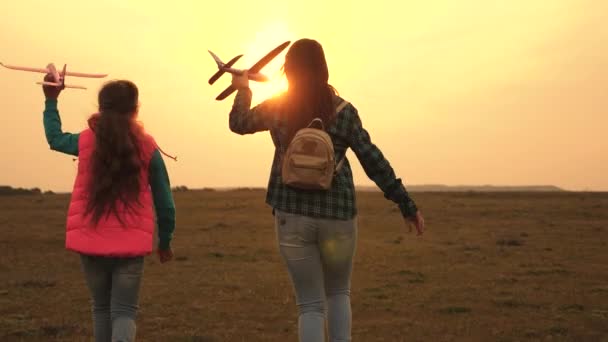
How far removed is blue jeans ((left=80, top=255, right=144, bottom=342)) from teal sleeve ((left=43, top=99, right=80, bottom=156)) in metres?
0.71

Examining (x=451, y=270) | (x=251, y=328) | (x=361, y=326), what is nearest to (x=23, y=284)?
(x=251, y=328)

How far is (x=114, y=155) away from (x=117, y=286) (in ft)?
2.71

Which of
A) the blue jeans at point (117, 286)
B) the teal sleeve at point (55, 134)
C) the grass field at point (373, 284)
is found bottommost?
the grass field at point (373, 284)

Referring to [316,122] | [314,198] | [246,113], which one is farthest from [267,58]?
[314,198]

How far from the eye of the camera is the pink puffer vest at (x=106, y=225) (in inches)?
205

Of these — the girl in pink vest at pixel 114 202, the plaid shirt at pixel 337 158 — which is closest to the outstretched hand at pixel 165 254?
the girl in pink vest at pixel 114 202

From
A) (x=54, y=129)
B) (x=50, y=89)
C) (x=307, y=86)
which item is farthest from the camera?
(x=50, y=89)

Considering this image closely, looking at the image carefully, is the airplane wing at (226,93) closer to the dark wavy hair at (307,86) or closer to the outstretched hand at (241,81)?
the outstretched hand at (241,81)

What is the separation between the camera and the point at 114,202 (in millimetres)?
5223

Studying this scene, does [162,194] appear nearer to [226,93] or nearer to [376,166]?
[226,93]

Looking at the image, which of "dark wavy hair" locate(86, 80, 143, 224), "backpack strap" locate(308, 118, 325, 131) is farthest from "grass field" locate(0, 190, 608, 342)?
"backpack strap" locate(308, 118, 325, 131)

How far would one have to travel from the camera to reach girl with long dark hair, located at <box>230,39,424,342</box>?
5.29m

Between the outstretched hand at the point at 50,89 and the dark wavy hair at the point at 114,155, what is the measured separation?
510mm

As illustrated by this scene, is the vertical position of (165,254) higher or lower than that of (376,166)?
lower
